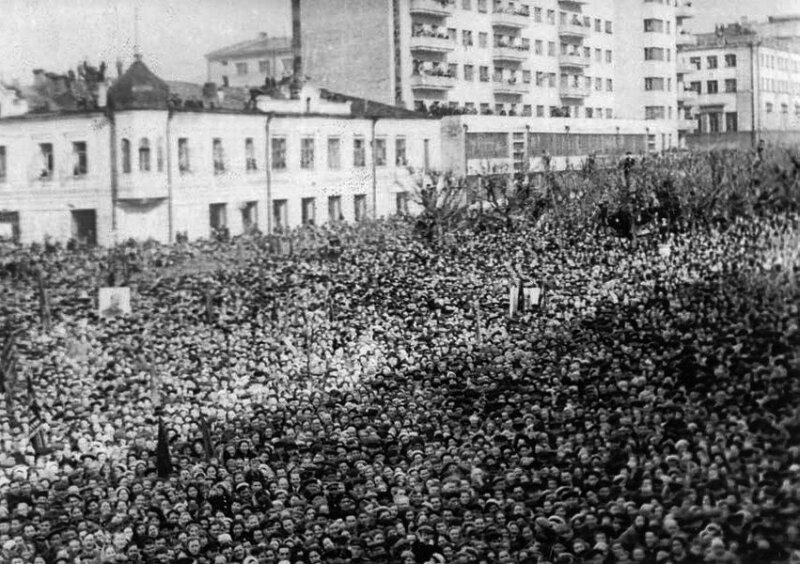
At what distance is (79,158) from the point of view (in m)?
5.41

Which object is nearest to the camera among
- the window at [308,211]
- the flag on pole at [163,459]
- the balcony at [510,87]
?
the flag on pole at [163,459]

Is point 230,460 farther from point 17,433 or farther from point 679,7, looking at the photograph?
point 679,7

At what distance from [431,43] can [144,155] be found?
1746mm

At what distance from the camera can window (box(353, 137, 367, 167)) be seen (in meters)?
6.07

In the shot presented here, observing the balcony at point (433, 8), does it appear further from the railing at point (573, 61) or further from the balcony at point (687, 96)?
the balcony at point (687, 96)

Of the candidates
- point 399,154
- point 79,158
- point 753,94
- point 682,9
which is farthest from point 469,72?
point 79,158

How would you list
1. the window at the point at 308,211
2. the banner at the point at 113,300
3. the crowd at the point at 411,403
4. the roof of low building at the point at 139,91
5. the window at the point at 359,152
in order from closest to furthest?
the crowd at the point at 411,403
the roof of low building at the point at 139,91
the banner at the point at 113,300
the window at the point at 308,211
the window at the point at 359,152

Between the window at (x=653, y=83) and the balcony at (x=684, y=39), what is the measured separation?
8.6 inches

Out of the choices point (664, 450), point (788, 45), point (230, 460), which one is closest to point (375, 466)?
point (230, 460)

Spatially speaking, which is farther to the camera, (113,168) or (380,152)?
(380,152)

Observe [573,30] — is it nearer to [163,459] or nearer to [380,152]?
[380,152]

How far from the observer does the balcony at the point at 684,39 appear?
20.0ft

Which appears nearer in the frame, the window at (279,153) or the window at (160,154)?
the window at (160,154)

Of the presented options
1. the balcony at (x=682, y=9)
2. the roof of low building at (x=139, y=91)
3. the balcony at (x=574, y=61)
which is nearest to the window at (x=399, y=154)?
the balcony at (x=574, y=61)
